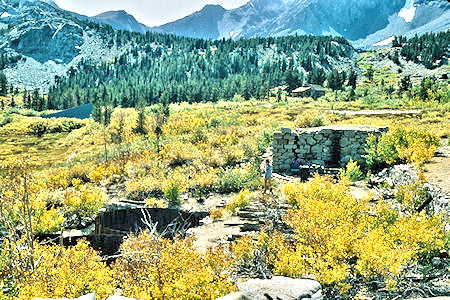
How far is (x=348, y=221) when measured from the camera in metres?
5.97

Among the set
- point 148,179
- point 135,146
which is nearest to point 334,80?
point 135,146

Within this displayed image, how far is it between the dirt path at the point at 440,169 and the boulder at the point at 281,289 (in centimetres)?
515

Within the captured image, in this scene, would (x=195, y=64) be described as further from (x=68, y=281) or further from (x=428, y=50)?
(x=68, y=281)

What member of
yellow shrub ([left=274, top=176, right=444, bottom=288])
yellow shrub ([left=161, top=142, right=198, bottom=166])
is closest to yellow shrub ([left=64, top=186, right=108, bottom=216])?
yellow shrub ([left=161, top=142, right=198, bottom=166])

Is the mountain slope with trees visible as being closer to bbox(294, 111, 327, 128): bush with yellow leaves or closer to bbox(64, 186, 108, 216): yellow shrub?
bbox(294, 111, 327, 128): bush with yellow leaves

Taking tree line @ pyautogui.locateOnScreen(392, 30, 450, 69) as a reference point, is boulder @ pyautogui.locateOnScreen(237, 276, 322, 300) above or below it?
below

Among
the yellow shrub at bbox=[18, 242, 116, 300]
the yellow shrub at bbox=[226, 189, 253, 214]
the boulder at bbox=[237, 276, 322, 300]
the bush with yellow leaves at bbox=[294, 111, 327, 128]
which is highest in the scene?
the bush with yellow leaves at bbox=[294, 111, 327, 128]

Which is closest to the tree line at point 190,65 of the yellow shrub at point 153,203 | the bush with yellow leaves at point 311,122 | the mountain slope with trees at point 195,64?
the mountain slope with trees at point 195,64

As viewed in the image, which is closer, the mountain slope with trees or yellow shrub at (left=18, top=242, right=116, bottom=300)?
yellow shrub at (left=18, top=242, right=116, bottom=300)

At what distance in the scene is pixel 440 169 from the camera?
29.2ft

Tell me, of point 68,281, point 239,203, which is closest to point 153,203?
point 239,203

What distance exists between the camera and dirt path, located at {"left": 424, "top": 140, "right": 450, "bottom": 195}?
7641 millimetres

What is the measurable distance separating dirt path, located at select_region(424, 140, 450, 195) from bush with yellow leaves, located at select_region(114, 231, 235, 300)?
231 inches

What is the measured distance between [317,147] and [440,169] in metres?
5.34
